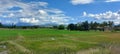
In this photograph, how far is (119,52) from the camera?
12.4 m

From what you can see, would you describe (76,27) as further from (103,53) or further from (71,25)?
(103,53)

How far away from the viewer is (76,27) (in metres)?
194

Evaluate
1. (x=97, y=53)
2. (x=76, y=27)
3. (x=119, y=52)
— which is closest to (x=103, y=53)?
(x=97, y=53)

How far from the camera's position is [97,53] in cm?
1456

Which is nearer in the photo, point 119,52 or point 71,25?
point 119,52

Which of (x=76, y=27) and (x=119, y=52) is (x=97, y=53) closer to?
(x=119, y=52)

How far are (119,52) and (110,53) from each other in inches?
36.6

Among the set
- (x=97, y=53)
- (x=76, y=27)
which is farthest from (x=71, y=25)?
(x=97, y=53)

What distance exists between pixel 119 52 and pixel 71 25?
183 meters

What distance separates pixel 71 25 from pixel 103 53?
18153 centimetres

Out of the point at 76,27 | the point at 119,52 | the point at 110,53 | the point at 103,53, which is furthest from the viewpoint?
the point at 76,27

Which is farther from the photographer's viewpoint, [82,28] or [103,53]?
[82,28]

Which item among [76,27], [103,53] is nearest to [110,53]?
[103,53]

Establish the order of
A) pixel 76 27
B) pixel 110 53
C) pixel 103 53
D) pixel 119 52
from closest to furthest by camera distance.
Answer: pixel 119 52
pixel 110 53
pixel 103 53
pixel 76 27
